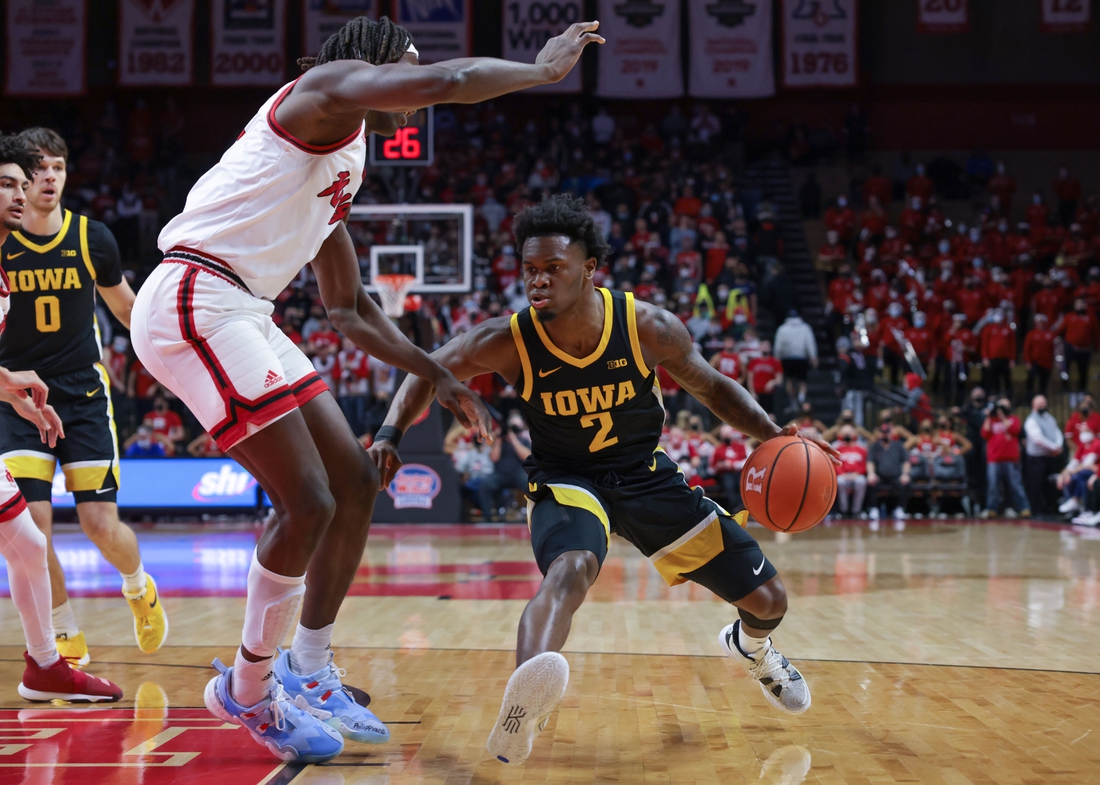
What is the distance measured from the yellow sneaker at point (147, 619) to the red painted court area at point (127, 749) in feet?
2.67

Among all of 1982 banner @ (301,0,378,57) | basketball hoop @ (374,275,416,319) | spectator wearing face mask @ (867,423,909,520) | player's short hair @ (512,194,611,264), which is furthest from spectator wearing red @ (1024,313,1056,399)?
player's short hair @ (512,194,611,264)

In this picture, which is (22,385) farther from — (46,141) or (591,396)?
(591,396)

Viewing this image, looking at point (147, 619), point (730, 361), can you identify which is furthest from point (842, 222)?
point (147, 619)

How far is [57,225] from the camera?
16.1 ft

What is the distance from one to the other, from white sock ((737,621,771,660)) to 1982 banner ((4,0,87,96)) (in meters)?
20.7

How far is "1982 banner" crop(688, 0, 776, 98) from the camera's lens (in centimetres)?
2105

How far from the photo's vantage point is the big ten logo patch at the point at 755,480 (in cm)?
415

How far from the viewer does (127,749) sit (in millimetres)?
3508

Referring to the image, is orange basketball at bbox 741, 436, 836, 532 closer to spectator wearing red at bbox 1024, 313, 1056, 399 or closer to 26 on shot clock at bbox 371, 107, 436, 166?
26 on shot clock at bbox 371, 107, 436, 166

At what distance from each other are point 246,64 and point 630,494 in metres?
19.8

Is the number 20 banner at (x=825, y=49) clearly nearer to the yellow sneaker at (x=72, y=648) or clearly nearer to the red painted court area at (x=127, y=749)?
the yellow sneaker at (x=72, y=648)

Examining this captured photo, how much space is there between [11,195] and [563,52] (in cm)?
227

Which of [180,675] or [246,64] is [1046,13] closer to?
[246,64]

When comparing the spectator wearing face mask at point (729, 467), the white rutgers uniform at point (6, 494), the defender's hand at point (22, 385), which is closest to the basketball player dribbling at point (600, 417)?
the defender's hand at point (22, 385)
